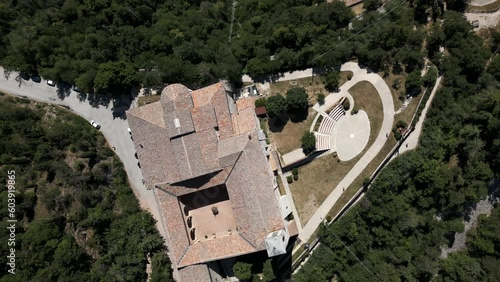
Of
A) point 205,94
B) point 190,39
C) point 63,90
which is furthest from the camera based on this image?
point 63,90

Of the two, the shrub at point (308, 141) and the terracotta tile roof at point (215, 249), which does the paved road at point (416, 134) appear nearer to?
the shrub at point (308, 141)

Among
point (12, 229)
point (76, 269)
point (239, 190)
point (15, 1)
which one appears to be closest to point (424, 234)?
point (239, 190)

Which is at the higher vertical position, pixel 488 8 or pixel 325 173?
pixel 488 8

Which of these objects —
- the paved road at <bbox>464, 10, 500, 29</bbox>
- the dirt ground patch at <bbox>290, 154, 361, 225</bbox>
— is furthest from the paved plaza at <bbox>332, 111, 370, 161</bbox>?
the paved road at <bbox>464, 10, 500, 29</bbox>

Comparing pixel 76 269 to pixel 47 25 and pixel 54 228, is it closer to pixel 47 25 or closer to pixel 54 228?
pixel 54 228

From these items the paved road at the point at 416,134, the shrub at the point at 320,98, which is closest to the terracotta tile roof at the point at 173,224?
the shrub at the point at 320,98

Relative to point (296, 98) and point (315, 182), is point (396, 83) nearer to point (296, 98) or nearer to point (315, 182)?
point (296, 98)

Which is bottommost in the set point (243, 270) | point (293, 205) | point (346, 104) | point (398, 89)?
point (243, 270)

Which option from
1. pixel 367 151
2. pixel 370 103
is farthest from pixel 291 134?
pixel 370 103
